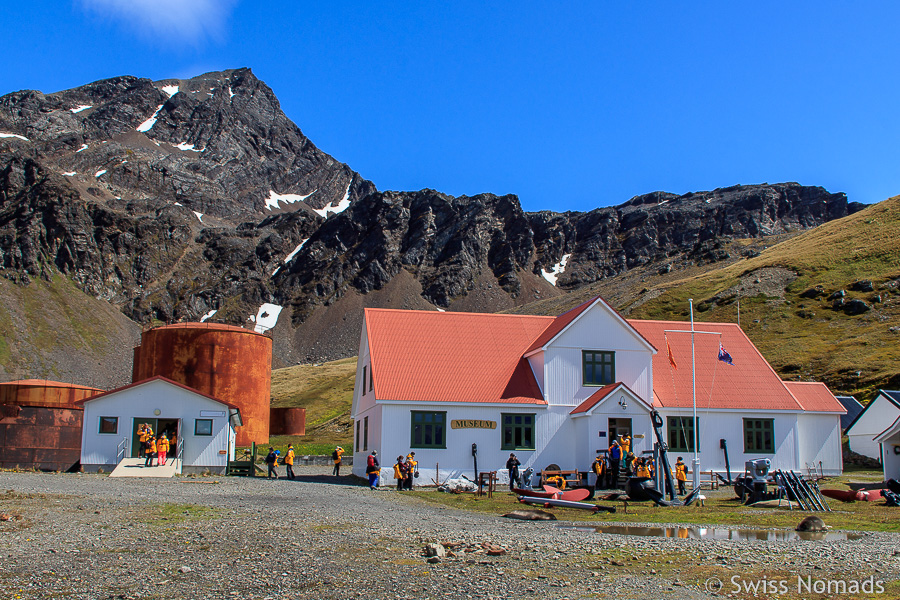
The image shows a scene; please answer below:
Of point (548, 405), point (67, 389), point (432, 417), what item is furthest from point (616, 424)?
→ point (67, 389)

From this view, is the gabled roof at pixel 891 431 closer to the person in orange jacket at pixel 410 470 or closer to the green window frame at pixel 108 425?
the person in orange jacket at pixel 410 470

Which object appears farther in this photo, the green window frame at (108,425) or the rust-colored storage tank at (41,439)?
the rust-colored storage tank at (41,439)

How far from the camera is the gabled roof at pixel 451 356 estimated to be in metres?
30.7

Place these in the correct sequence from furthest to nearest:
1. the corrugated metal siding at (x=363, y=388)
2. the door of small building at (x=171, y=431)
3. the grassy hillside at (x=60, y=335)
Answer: the grassy hillside at (x=60, y=335) < the door of small building at (x=171, y=431) < the corrugated metal siding at (x=363, y=388)

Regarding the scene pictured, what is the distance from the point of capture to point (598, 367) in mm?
32750

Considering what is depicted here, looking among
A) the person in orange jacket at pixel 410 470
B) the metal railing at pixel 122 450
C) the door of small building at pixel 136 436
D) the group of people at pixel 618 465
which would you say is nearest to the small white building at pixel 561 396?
the person in orange jacket at pixel 410 470

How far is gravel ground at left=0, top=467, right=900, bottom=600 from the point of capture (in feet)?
29.2

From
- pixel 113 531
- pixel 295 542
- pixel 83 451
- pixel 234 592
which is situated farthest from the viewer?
pixel 83 451

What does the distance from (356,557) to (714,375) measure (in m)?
27.4

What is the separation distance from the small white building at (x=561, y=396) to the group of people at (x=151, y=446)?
8.31 metres

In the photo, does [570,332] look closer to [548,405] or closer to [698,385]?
[548,405]

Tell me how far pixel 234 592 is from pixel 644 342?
88.5ft

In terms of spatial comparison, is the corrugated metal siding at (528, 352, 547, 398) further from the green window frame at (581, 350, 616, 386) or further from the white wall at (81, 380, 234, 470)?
the white wall at (81, 380, 234, 470)

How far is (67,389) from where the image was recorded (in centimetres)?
4422
